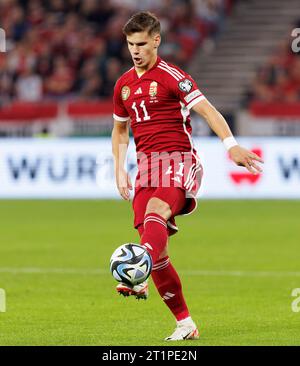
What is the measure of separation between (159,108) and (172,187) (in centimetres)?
58

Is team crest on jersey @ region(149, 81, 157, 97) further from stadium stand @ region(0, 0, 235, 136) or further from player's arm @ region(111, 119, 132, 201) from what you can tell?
stadium stand @ region(0, 0, 235, 136)

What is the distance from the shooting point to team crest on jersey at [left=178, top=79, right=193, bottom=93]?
7.77 meters

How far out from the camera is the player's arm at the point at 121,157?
27.5ft

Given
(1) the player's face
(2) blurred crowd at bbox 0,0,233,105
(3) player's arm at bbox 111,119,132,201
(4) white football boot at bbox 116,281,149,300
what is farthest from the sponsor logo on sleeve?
(2) blurred crowd at bbox 0,0,233,105

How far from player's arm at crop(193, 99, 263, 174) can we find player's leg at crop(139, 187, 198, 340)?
0.58 m

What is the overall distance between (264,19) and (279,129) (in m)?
5.79

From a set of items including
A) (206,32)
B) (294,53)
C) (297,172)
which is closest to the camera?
(297,172)

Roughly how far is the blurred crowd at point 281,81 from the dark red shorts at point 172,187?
55.8 ft

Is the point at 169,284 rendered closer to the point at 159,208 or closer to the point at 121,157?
the point at 159,208

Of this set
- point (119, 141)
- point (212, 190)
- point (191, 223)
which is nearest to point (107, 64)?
point (212, 190)

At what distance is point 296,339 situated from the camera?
788 centimetres

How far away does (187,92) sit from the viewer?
776cm
